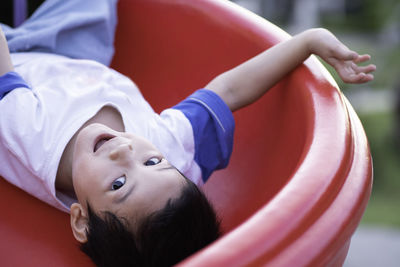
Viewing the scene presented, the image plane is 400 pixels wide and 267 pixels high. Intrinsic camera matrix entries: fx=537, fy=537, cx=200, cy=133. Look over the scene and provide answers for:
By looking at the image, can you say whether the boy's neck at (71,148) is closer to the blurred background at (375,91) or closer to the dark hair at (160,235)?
the dark hair at (160,235)

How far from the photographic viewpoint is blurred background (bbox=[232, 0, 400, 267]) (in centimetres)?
214

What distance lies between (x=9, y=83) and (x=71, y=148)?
0.40ft

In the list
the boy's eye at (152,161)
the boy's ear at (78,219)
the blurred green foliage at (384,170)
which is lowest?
the blurred green foliage at (384,170)

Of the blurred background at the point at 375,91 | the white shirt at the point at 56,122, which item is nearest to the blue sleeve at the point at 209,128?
the white shirt at the point at 56,122

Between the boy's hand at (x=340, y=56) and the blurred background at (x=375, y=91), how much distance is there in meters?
1.33

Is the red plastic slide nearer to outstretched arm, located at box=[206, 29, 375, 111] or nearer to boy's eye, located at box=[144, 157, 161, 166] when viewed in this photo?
outstretched arm, located at box=[206, 29, 375, 111]

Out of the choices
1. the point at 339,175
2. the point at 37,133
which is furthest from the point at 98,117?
Answer: the point at 339,175

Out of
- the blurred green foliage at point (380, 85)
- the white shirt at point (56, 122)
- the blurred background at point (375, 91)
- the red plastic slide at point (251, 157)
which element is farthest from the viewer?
the blurred green foliage at point (380, 85)

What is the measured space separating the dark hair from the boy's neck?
0.14 meters

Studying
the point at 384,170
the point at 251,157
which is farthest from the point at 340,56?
the point at 384,170

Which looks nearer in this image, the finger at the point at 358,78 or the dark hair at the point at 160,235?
the dark hair at the point at 160,235

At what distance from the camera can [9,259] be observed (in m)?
→ 0.69

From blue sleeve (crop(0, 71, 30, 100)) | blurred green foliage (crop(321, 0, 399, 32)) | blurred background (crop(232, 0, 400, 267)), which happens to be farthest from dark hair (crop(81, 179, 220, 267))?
blurred green foliage (crop(321, 0, 399, 32))

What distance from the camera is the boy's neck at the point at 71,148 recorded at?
708mm
